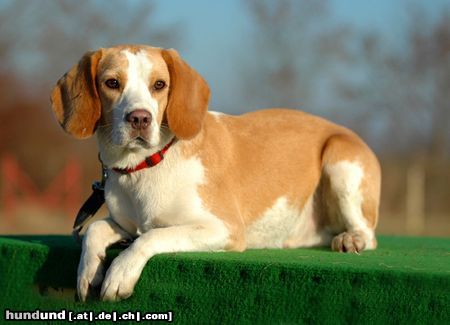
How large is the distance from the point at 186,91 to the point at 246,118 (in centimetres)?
117

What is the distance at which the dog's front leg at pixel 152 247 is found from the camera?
425 centimetres

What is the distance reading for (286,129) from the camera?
615 cm

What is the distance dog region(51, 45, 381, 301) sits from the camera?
15.3 ft

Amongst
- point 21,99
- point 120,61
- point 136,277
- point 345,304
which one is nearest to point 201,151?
point 120,61

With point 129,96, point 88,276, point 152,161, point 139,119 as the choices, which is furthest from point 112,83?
point 88,276

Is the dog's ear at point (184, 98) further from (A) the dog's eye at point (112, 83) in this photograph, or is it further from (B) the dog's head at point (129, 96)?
(A) the dog's eye at point (112, 83)

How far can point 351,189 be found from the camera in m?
5.96

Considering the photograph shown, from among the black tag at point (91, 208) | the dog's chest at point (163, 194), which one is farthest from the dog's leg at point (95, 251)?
the black tag at point (91, 208)

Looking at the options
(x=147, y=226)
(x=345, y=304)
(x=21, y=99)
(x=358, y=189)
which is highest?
(x=21, y=99)

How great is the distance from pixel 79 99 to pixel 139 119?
21.7 inches

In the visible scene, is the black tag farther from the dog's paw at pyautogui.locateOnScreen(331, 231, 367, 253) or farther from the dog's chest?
the dog's paw at pyautogui.locateOnScreen(331, 231, 367, 253)

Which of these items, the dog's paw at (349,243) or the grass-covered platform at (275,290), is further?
the dog's paw at (349,243)

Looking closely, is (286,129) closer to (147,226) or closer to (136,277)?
(147,226)

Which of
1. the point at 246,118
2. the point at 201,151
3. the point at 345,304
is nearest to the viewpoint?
the point at 345,304
